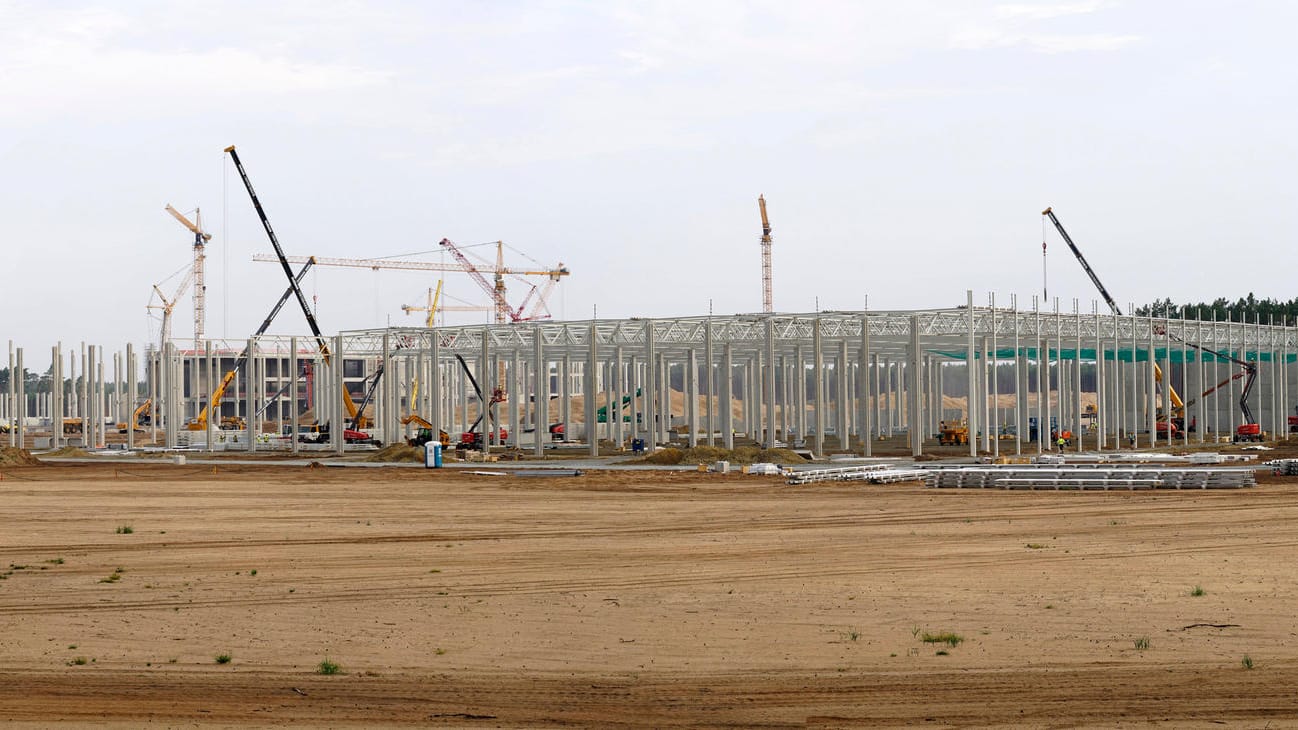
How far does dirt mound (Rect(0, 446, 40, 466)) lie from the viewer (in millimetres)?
54231

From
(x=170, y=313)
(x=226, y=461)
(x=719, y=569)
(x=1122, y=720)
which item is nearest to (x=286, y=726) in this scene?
(x=1122, y=720)

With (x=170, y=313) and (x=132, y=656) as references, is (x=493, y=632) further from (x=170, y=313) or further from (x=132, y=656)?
(x=170, y=313)

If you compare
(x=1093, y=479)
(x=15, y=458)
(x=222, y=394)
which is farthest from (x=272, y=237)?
(x=1093, y=479)

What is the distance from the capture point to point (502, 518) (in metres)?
28.2

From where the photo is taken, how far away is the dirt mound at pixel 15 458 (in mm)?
54231

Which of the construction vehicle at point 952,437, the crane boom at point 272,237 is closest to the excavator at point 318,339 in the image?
the crane boom at point 272,237

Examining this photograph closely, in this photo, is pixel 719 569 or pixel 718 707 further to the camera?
pixel 719 569

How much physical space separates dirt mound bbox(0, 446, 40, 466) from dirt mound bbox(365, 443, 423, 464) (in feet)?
44.1

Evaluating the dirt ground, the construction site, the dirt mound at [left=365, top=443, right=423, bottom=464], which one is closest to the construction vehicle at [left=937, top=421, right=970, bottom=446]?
the construction site

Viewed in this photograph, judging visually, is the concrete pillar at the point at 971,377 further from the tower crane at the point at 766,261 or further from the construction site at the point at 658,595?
the tower crane at the point at 766,261

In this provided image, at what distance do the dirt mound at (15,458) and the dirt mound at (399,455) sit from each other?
44.1 ft

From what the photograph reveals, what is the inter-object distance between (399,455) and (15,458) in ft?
49.7

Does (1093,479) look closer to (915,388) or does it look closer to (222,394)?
(915,388)

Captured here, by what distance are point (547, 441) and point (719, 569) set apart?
59.5 m
